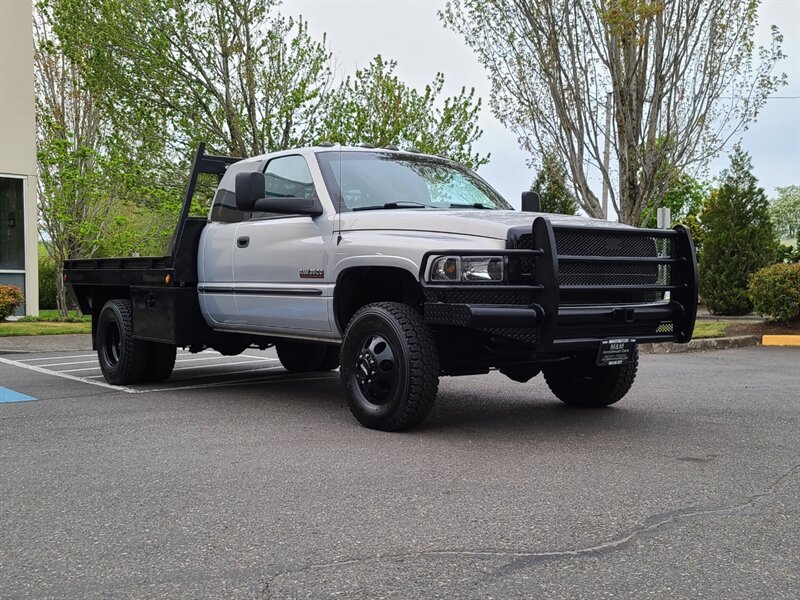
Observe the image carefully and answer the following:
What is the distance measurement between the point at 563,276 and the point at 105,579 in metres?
3.51

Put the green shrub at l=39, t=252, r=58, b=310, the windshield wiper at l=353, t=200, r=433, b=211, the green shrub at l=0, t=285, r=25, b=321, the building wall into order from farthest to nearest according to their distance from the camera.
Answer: the green shrub at l=39, t=252, r=58, b=310 → the building wall → the green shrub at l=0, t=285, r=25, b=321 → the windshield wiper at l=353, t=200, r=433, b=211

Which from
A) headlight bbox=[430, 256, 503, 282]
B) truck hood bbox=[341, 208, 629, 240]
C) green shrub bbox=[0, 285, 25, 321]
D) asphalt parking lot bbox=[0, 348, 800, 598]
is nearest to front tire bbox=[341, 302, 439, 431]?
asphalt parking lot bbox=[0, 348, 800, 598]

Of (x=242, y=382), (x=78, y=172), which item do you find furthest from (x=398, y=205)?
(x=78, y=172)

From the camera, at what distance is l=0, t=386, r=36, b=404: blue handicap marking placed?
8039 mm

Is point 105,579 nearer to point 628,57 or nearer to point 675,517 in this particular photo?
point 675,517

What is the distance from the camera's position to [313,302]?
6.98m

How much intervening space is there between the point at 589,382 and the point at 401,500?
336cm

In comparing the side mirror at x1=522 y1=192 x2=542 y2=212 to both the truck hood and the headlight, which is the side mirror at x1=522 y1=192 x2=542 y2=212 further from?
the headlight

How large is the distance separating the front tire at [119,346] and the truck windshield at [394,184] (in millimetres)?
2975

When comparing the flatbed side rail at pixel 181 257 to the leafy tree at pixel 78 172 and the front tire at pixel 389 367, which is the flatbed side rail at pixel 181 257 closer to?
the front tire at pixel 389 367

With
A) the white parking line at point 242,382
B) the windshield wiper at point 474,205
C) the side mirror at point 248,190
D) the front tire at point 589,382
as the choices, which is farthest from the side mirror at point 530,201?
the white parking line at point 242,382

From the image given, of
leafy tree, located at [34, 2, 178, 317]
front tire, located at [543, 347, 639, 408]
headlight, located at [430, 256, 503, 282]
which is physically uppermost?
leafy tree, located at [34, 2, 178, 317]

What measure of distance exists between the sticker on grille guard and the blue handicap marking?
507cm

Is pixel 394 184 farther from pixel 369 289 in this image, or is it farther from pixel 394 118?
pixel 394 118
